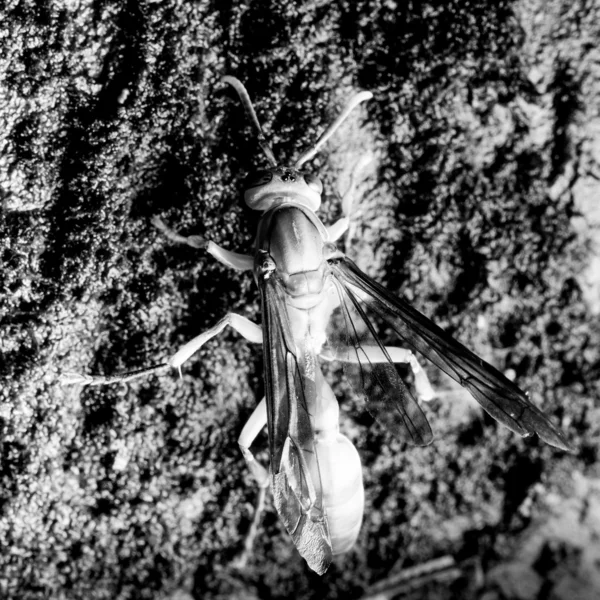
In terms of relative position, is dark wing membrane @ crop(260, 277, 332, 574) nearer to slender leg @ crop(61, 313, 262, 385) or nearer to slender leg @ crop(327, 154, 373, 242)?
slender leg @ crop(61, 313, 262, 385)

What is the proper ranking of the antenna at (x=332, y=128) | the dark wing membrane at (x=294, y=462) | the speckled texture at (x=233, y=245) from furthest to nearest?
1. the antenna at (x=332, y=128)
2. the speckled texture at (x=233, y=245)
3. the dark wing membrane at (x=294, y=462)

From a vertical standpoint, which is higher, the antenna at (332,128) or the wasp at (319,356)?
the antenna at (332,128)

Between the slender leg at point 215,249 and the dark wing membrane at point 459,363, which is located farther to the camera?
the slender leg at point 215,249

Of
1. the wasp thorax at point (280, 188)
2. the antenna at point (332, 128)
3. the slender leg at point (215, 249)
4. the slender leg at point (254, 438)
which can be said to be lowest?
the slender leg at point (254, 438)

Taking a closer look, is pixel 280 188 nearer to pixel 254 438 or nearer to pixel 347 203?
pixel 347 203

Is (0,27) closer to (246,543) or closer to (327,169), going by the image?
(327,169)

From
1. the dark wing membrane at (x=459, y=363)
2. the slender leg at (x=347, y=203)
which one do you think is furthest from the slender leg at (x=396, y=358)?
the slender leg at (x=347, y=203)

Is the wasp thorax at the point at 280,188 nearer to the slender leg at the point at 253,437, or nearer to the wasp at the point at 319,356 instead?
the wasp at the point at 319,356
